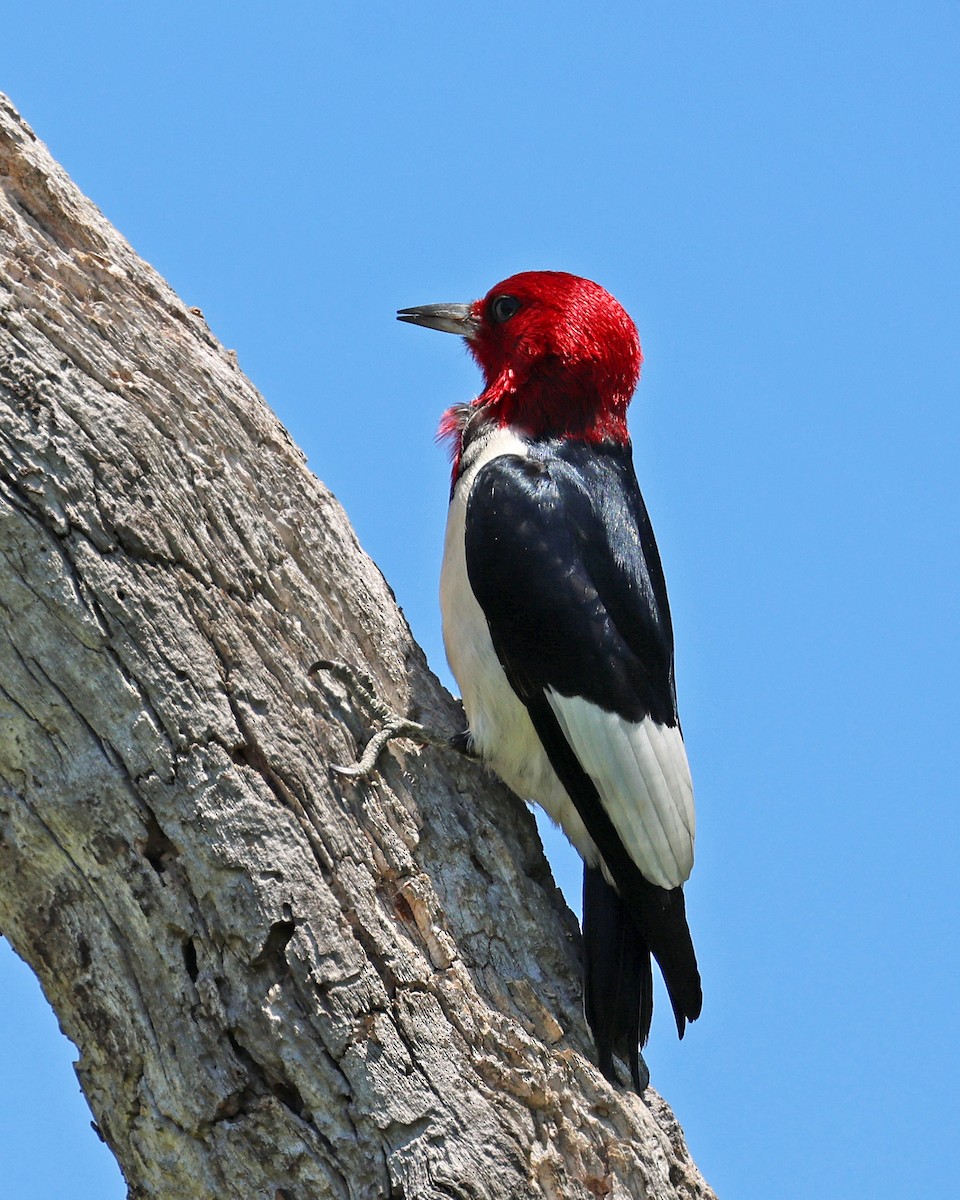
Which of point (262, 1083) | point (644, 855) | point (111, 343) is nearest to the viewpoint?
point (262, 1083)

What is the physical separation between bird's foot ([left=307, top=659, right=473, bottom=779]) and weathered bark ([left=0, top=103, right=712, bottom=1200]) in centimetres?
4

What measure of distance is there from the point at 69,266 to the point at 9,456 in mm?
648

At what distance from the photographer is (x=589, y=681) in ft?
13.0

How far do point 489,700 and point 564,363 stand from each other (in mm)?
1191

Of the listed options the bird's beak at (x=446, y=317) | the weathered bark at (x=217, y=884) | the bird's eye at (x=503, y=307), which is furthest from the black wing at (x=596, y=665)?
the bird's beak at (x=446, y=317)

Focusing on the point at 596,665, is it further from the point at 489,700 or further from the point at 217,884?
the point at 217,884

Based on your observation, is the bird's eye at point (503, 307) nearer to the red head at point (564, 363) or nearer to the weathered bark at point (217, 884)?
the red head at point (564, 363)

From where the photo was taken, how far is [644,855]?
382 cm

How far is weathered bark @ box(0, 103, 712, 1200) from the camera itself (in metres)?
3.14

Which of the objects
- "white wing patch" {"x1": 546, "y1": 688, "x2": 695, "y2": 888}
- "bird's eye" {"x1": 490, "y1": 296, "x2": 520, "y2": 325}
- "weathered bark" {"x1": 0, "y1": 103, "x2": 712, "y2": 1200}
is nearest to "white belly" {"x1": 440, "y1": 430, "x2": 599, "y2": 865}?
"white wing patch" {"x1": 546, "y1": 688, "x2": 695, "y2": 888}

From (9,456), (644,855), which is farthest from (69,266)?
(644,855)

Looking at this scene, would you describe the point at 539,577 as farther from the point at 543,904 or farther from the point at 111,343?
the point at 111,343

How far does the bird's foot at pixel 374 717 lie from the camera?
349 centimetres

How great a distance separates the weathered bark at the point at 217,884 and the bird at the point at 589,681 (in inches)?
14.3
